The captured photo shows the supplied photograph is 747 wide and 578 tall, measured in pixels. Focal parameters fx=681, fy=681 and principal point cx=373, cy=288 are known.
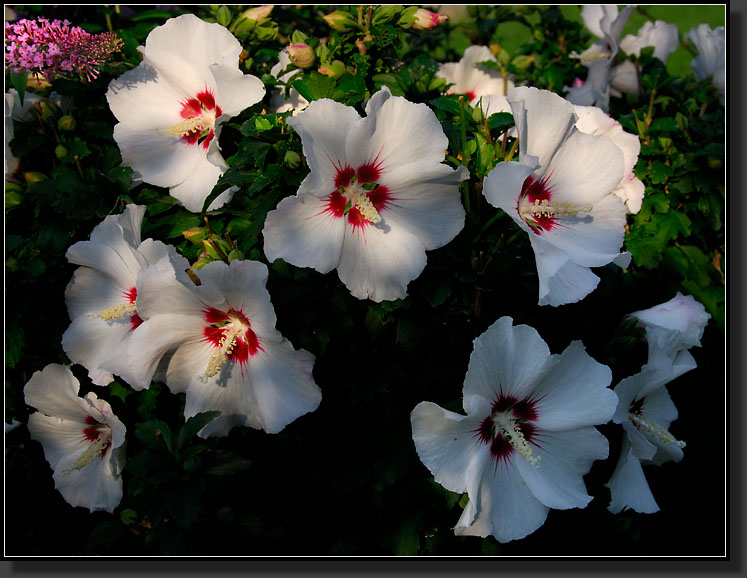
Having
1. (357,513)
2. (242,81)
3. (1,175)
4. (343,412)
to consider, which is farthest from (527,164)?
(1,175)

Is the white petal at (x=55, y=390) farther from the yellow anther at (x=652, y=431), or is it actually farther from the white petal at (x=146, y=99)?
the yellow anther at (x=652, y=431)

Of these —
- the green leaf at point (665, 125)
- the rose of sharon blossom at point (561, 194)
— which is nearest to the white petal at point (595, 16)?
the green leaf at point (665, 125)

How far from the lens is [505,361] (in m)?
1.39

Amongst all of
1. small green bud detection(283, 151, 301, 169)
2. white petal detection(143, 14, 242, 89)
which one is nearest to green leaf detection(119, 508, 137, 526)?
small green bud detection(283, 151, 301, 169)

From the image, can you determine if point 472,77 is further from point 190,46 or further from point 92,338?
point 92,338

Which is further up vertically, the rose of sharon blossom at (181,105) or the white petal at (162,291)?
the rose of sharon blossom at (181,105)

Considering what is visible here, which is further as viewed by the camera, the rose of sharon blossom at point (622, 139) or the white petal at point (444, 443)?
the rose of sharon blossom at point (622, 139)

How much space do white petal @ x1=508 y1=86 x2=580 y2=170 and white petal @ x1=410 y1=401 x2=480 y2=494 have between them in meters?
0.52

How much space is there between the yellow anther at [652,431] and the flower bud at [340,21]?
1.17 m

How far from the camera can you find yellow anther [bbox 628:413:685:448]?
1.67 m

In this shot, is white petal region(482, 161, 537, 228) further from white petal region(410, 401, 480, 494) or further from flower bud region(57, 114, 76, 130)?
flower bud region(57, 114, 76, 130)

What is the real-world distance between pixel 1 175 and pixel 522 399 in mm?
1422

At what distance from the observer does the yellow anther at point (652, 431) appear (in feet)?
5.46

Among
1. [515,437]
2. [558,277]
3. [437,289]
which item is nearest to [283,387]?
[437,289]
